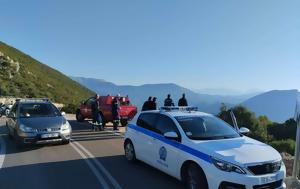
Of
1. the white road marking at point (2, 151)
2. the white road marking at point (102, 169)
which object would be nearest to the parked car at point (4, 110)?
the white road marking at point (2, 151)

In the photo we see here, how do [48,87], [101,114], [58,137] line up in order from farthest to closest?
1. [48,87]
2. [101,114]
3. [58,137]

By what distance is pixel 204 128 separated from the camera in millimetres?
8555

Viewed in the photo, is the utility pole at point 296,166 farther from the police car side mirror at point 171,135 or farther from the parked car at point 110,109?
the parked car at point 110,109

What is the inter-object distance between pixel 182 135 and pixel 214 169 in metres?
1.41

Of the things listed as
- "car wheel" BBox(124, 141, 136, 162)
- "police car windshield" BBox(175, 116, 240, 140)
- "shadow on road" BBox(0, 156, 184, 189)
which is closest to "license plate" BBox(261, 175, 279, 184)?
"police car windshield" BBox(175, 116, 240, 140)

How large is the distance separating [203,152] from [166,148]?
137cm

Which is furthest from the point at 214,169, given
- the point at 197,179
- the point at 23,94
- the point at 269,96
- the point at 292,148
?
the point at 269,96

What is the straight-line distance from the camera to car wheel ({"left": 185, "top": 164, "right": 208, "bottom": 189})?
284 inches

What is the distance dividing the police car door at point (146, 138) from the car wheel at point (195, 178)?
5.53 ft

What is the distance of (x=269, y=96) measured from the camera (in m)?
119

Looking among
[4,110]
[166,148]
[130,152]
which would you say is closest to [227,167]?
[166,148]

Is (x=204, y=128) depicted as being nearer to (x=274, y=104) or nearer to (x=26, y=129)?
(x=26, y=129)

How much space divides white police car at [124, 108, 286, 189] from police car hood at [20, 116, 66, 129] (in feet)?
13.2

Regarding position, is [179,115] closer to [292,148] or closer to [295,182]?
[295,182]
